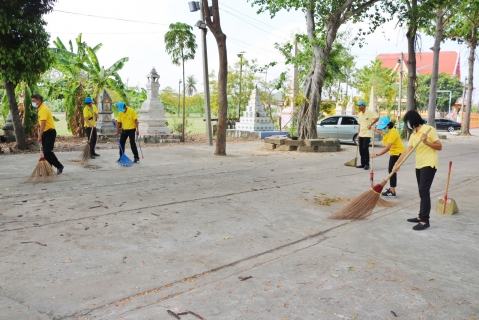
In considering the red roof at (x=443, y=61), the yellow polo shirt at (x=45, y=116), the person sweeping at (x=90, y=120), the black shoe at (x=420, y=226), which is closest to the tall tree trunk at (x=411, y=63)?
the person sweeping at (x=90, y=120)

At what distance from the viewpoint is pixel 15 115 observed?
13.3 meters

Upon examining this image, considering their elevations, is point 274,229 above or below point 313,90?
below

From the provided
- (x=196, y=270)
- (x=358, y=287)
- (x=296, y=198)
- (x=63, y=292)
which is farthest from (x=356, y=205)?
Result: (x=63, y=292)

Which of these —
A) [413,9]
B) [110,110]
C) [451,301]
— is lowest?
[451,301]

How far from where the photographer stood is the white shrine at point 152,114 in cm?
1942

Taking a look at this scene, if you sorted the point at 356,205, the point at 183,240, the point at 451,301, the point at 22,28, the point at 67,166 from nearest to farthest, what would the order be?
the point at 451,301 → the point at 183,240 → the point at 356,205 → the point at 67,166 → the point at 22,28

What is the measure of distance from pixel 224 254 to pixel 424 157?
3077 mm

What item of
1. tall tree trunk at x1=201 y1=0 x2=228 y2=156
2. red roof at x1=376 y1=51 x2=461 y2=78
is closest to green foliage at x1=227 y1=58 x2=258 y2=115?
tall tree trunk at x1=201 y1=0 x2=228 y2=156

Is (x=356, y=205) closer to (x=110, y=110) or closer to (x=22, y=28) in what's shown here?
(x=22, y=28)

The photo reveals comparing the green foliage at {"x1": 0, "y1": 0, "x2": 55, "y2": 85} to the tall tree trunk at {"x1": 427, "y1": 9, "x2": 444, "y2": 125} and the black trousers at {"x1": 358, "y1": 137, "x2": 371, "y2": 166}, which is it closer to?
the black trousers at {"x1": 358, "y1": 137, "x2": 371, "y2": 166}

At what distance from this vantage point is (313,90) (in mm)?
16938

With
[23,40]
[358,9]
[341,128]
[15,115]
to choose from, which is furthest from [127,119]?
[341,128]

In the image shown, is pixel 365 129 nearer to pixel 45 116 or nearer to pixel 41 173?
pixel 45 116

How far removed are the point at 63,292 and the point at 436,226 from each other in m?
4.75
